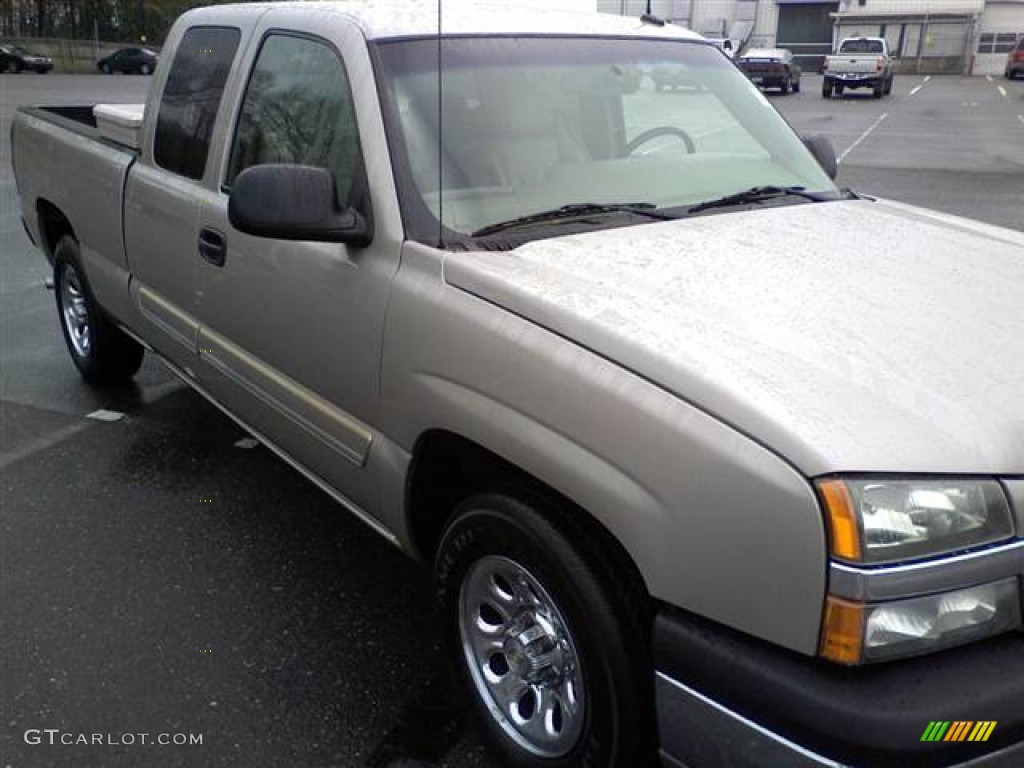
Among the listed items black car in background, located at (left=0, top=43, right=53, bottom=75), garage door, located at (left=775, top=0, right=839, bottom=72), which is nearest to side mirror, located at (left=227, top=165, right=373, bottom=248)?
black car in background, located at (left=0, top=43, right=53, bottom=75)

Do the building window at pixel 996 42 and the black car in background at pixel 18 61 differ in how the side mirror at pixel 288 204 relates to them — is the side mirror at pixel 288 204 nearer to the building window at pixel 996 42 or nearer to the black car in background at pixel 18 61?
the black car in background at pixel 18 61

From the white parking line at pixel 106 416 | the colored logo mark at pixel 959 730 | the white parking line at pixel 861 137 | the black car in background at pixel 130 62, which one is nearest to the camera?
the colored logo mark at pixel 959 730

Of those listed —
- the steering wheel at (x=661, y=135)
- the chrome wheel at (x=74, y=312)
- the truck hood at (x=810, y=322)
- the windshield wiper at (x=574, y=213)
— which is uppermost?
the steering wheel at (x=661, y=135)

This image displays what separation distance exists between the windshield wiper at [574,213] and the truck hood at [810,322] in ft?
0.30

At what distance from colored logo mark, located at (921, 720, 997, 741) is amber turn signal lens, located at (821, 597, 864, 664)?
0.51 ft

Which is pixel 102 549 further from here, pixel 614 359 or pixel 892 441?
pixel 892 441

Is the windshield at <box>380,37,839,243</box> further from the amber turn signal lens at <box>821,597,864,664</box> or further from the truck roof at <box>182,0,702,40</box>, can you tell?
the amber turn signal lens at <box>821,597,864,664</box>

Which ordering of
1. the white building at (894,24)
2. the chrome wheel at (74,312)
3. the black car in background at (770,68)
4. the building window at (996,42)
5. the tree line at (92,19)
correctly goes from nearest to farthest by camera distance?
the chrome wheel at (74,312) < the black car in background at (770,68) < the tree line at (92,19) < the building window at (996,42) < the white building at (894,24)

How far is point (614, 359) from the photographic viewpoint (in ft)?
6.56

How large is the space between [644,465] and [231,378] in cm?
205

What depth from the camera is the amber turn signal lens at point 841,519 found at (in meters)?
1.68

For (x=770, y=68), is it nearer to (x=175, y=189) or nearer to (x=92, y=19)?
(x=175, y=189)

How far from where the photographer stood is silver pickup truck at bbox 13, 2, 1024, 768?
1724 mm

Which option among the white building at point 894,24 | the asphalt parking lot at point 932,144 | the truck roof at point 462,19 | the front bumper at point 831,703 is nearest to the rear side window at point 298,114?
the truck roof at point 462,19
